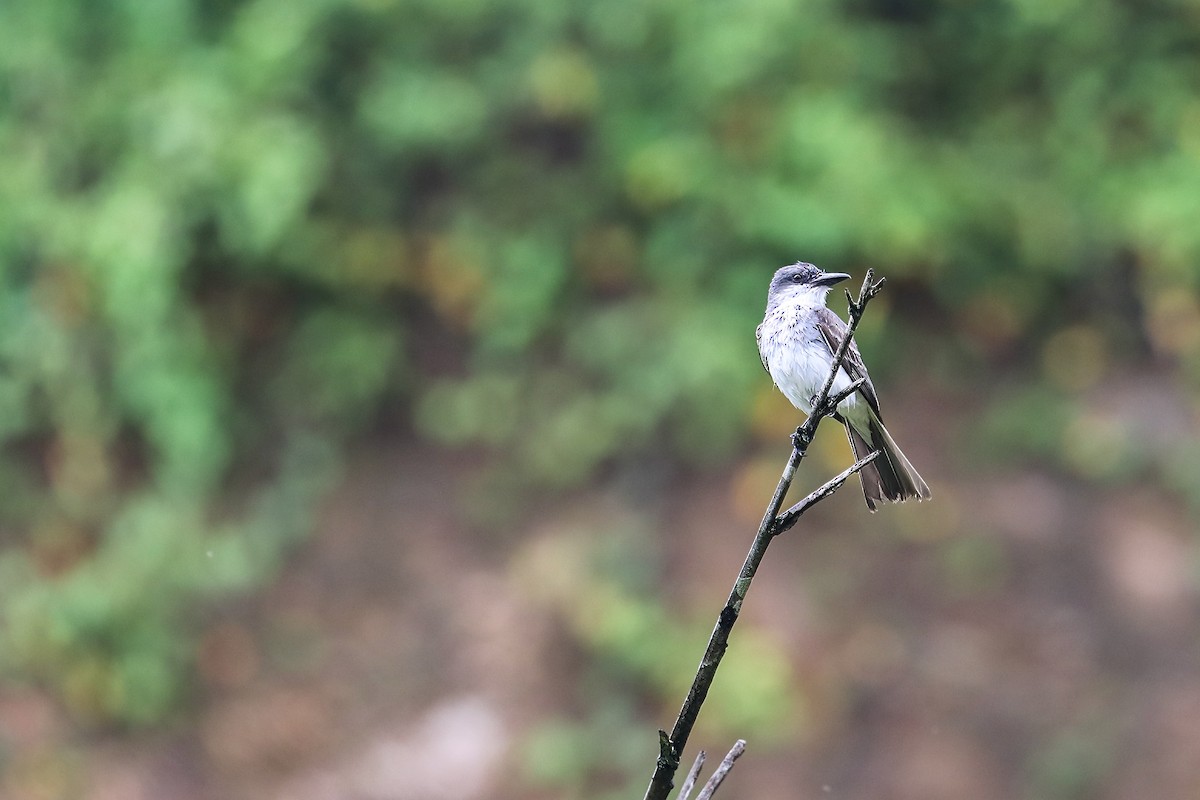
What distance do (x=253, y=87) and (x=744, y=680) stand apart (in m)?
4.46

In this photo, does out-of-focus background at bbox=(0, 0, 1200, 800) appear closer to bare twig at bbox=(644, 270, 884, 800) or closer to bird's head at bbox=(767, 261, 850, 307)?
bird's head at bbox=(767, 261, 850, 307)

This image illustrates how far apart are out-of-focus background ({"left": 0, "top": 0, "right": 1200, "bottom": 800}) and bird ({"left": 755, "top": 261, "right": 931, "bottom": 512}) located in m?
3.40

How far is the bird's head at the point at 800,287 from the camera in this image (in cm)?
344

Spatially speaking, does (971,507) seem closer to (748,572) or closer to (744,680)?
(744,680)

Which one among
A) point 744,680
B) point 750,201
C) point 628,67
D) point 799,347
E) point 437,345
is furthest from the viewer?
point 437,345

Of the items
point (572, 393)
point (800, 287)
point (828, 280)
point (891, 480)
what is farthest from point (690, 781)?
point (572, 393)

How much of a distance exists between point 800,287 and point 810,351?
0.19 m

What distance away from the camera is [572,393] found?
306 inches

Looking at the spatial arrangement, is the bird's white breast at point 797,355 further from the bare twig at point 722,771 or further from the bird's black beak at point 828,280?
the bare twig at point 722,771

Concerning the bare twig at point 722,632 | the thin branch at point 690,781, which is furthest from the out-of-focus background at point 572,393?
the bare twig at point 722,632

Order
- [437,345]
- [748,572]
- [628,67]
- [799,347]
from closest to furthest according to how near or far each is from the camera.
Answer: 1. [748,572]
2. [799,347]
3. [628,67]
4. [437,345]

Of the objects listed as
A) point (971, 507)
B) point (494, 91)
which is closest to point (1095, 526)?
point (971, 507)

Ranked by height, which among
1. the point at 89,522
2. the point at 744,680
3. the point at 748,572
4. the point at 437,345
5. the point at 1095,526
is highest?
the point at 437,345

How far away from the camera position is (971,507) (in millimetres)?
7363
